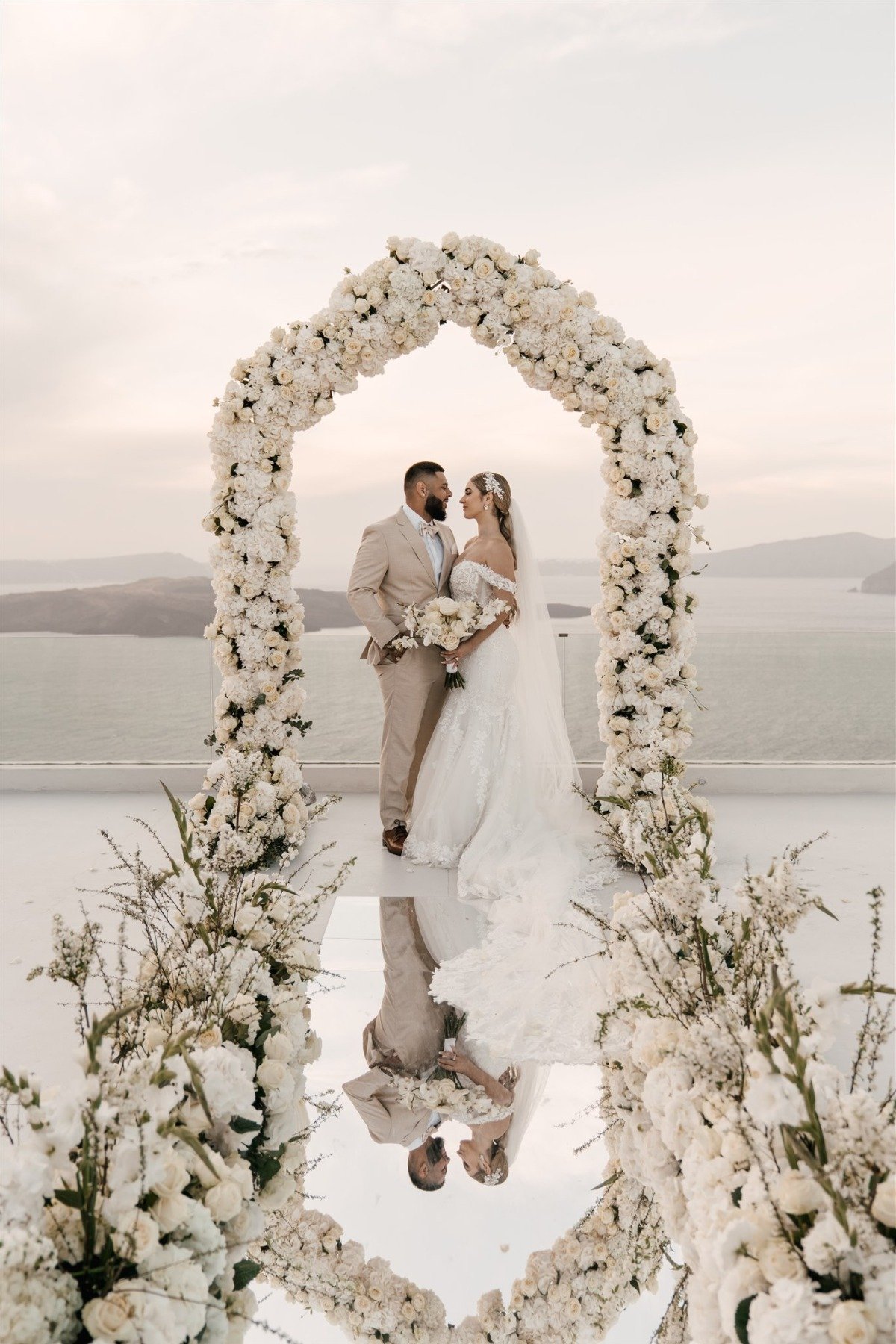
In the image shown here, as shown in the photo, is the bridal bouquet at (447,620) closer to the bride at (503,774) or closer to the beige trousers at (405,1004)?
the bride at (503,774)

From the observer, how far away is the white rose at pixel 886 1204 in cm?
149

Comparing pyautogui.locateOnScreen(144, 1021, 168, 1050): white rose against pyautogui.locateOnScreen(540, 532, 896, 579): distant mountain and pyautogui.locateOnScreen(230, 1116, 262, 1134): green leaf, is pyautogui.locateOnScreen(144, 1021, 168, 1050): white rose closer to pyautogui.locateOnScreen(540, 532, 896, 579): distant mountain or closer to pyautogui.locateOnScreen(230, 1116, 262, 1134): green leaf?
pyautogui.locateOnScreen(230, 1116, 262, 1134): green leaf

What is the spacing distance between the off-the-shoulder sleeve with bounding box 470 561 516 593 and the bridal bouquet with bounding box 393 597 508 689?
88 mm

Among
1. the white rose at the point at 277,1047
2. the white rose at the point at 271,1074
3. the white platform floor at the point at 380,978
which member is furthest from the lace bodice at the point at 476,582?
the white rose at the point at 271,1074

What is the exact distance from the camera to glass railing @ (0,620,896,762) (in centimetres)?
817

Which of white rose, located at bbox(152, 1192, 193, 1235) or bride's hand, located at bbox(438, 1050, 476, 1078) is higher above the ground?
Result: white rose, located at bbox(152, 1192, 193, 1235)

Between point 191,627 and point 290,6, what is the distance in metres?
6.00

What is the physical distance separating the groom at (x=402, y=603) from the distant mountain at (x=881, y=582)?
11128mm

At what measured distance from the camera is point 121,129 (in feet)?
28.5

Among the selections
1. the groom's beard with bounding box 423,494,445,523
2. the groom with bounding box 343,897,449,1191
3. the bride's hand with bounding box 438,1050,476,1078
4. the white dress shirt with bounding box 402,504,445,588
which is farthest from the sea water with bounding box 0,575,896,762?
the bride's hand with bounding box 438,1050,476,1078

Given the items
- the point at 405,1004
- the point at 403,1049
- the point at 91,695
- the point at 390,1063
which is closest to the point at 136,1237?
the point at 390,1063

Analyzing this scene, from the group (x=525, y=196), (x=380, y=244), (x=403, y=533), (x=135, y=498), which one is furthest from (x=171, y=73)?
(x=135, y=498)

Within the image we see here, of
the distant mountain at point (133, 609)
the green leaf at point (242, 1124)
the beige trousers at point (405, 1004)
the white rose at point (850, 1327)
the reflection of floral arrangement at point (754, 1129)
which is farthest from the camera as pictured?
the distant mountain at point (133, 609)

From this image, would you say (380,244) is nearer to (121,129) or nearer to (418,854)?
(121,129)
